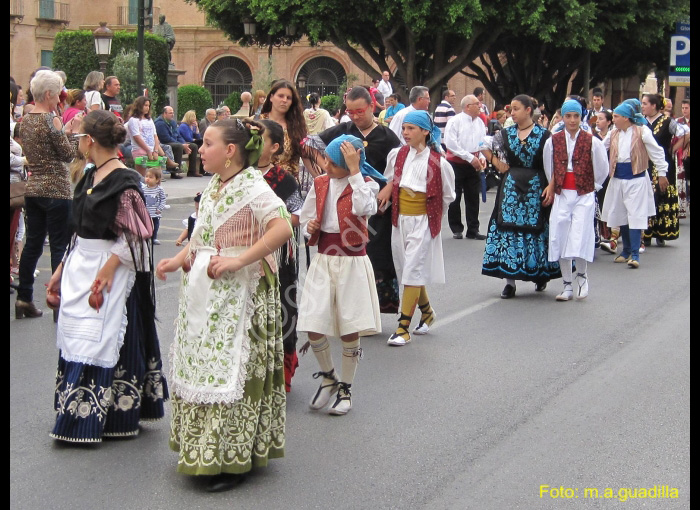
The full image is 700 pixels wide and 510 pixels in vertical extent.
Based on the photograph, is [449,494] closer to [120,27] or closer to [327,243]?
[327,243]

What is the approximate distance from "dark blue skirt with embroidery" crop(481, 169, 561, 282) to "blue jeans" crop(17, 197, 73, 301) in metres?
3.88

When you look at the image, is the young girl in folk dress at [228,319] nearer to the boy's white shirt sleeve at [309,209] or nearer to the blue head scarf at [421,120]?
the boy's white shirt sleeve at [309,209]

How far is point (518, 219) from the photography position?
1058cm

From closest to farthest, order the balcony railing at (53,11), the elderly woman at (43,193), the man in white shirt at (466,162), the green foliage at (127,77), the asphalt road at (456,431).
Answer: the asphalt road at (456,431) < the elderly woman at (43,193) < the man in white shirt at (466,162) < the green foliage at (127,77) < the balcony railing at (53,11)

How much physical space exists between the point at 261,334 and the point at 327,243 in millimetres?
1781

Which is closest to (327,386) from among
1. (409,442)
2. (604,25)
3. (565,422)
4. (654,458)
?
(409,442)

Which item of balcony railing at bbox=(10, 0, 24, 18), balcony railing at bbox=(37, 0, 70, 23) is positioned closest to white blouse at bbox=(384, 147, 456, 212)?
balcony railing at bbox=(10, 0, 24, 18)

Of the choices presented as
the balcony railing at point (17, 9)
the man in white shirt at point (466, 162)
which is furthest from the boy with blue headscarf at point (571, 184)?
the balcony railing at point (17, 9)

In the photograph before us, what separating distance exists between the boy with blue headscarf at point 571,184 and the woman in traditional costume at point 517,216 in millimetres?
126

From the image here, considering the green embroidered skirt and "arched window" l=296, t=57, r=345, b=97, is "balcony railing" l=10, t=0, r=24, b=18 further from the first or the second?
the green embroidered skirt

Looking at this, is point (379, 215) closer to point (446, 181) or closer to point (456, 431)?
point (446, 181)

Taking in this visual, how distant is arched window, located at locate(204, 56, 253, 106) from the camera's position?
58156 mm

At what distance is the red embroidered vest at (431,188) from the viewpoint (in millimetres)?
8555

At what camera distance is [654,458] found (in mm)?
5910
